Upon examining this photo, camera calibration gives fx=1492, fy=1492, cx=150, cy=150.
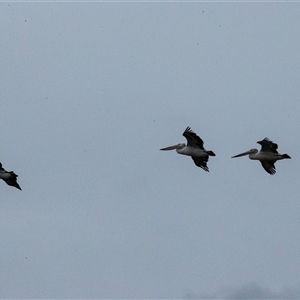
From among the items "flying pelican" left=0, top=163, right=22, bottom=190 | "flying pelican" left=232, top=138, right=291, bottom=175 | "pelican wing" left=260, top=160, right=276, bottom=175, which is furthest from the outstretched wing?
"pelican wing" left=260, top=160, right=276, bottom=175

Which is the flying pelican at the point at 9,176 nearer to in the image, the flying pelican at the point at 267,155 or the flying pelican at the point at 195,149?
the flying pelican at the point at 195,149

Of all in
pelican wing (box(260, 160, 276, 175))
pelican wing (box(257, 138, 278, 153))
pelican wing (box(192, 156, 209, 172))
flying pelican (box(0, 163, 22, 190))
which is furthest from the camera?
pelican wing (box(192, 156, 209, 172))

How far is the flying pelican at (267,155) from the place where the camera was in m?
43.6

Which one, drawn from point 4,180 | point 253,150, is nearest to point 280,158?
point 253,150

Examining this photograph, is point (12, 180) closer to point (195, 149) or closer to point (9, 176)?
point (9, 176)

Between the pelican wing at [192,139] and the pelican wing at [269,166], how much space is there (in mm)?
1966

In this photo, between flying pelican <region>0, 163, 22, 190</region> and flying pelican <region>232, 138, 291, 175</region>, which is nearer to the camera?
flying pelican <region>232, 138, 291, 175</region>

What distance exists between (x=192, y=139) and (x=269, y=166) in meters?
2.47

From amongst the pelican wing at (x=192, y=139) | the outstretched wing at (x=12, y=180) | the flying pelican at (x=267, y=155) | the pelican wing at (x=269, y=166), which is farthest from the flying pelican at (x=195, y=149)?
the outstretched wing at (x=12, y=180)

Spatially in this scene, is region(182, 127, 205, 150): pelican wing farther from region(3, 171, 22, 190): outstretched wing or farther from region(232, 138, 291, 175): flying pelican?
region(3, 171, 22, 190): outstretched wing

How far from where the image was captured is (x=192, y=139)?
45375 mm

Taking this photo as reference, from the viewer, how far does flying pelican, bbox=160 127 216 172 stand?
148 feet

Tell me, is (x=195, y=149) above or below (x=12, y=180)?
above

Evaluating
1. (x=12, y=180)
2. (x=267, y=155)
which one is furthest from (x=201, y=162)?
(x=12, y=180)
